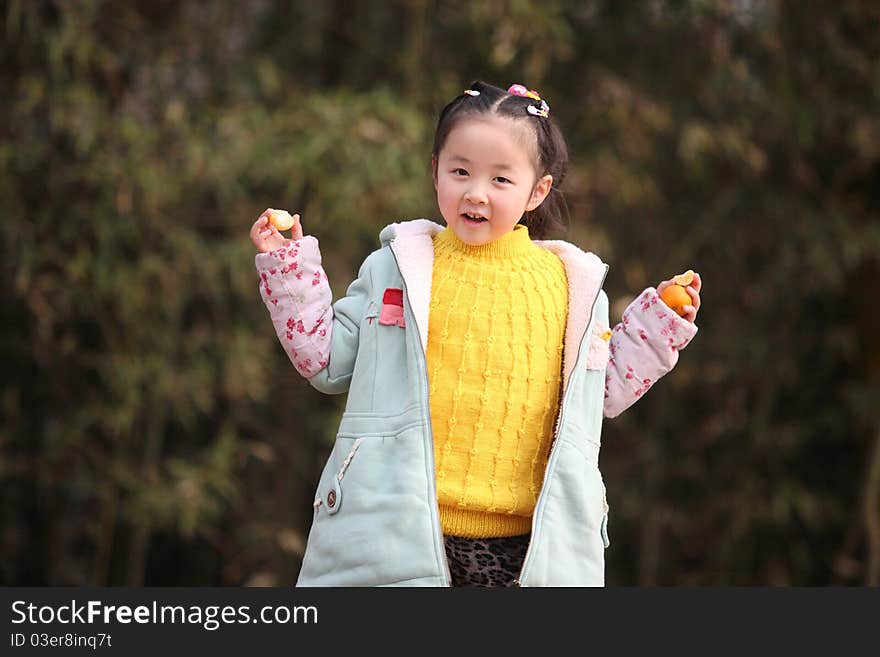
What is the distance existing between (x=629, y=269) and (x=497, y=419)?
222cm

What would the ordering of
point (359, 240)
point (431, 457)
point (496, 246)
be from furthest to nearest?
point (359, 240), point (496, 246), point (431, 457)

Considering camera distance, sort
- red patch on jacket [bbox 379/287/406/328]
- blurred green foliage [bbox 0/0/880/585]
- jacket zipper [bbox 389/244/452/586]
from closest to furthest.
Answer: jacket zipper [bbox 389/244/452/586] < red patch on jacket [bbox 379/287/406/328] < blurred green foliage [bbox 0/0/880/585]

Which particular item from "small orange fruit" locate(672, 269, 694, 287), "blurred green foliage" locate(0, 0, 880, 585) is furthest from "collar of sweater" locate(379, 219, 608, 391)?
"blurred green foliage" locate(0, 0, 880, 585)

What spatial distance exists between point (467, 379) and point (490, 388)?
4 cm

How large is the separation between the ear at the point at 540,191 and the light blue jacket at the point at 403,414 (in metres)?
0.11

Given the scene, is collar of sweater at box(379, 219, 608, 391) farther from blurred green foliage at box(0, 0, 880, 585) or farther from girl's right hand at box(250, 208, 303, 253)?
blurred green foliage at box(0, 0, 880, 585)

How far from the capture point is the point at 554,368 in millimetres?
1820

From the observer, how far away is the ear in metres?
1.84

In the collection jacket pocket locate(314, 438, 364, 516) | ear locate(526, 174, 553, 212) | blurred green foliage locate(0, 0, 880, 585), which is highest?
blurred green foliage locate(0, 0, 880, 585)

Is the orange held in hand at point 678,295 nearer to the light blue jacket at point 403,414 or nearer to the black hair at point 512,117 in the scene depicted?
the light blue jacket at point 403,414

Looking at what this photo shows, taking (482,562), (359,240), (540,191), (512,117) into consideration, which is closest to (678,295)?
(540,191)

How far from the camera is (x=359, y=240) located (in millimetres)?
3486

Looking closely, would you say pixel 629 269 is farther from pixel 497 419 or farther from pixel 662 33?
pixel 497 419

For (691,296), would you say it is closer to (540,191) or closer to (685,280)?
(685,280)
